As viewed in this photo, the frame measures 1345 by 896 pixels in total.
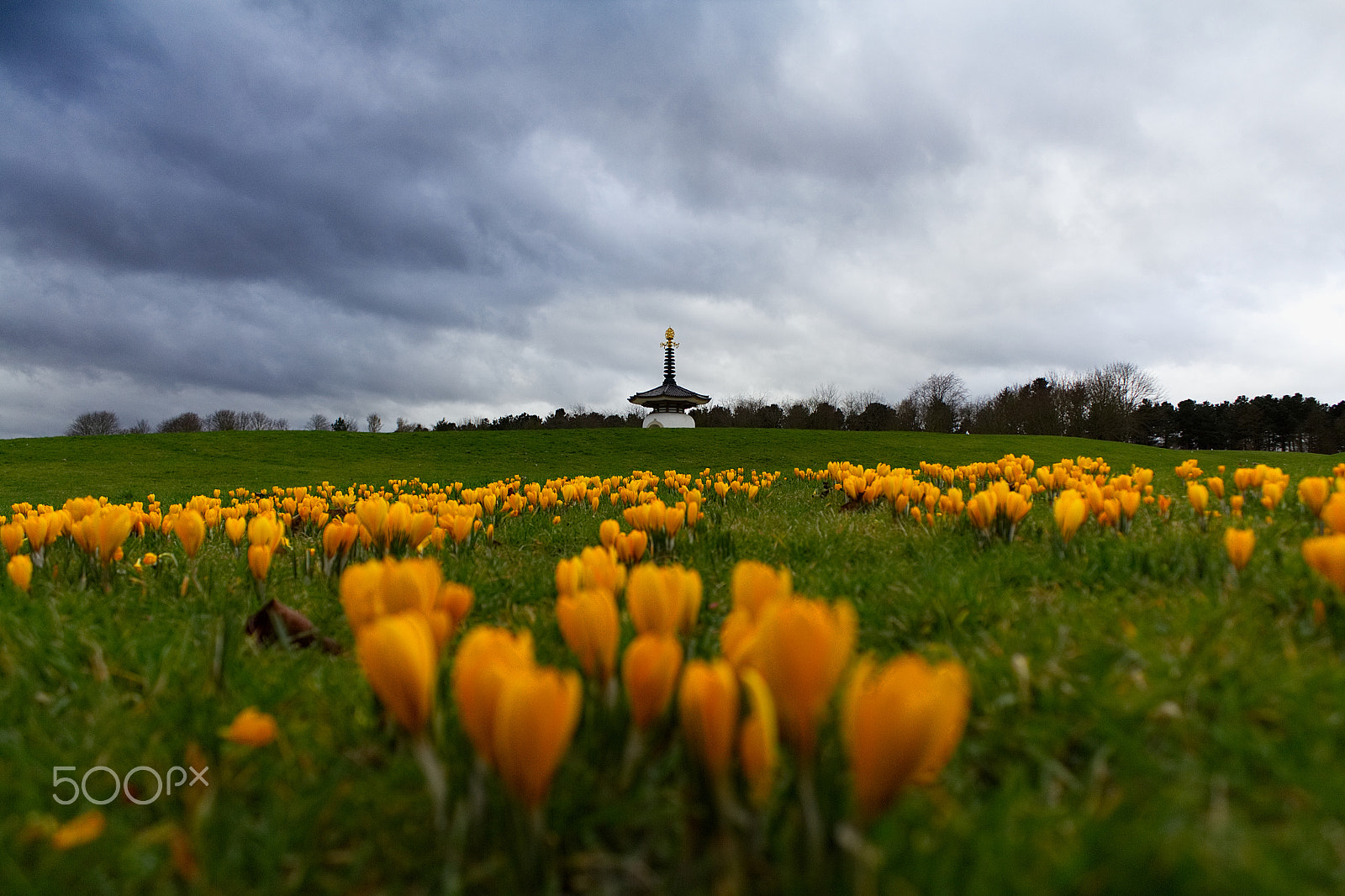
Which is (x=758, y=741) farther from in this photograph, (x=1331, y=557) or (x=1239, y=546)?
(x=1239, y=546)

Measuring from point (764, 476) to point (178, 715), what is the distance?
794cm

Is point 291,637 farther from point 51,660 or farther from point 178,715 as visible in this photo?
point 178,715

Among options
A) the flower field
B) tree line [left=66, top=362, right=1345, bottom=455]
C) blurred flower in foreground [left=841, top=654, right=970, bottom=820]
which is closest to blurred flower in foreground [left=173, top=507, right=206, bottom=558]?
the flower field

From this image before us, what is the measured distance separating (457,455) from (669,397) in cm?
4912

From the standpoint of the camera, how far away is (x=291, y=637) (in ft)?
7.87

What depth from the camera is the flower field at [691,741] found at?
932 mm

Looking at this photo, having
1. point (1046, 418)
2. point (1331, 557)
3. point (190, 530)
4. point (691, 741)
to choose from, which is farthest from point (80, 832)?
point (1046, 418)

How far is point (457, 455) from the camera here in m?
32.6

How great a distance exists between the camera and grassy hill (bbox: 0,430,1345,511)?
22.2m

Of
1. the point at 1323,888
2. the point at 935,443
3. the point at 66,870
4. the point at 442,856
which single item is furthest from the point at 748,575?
the point at 935,443

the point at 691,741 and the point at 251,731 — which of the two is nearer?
the point at 691,741

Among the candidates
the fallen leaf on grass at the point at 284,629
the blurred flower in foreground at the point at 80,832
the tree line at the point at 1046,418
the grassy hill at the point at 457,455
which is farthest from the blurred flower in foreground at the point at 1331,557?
the tree line at the point at 1046,418

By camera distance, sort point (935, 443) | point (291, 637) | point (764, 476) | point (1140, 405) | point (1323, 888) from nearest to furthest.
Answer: point (1323, 888)
point (291, 637)
point (764, 476)
point (935, 443)
point (1140, 405)

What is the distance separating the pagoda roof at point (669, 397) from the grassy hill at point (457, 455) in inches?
1519
